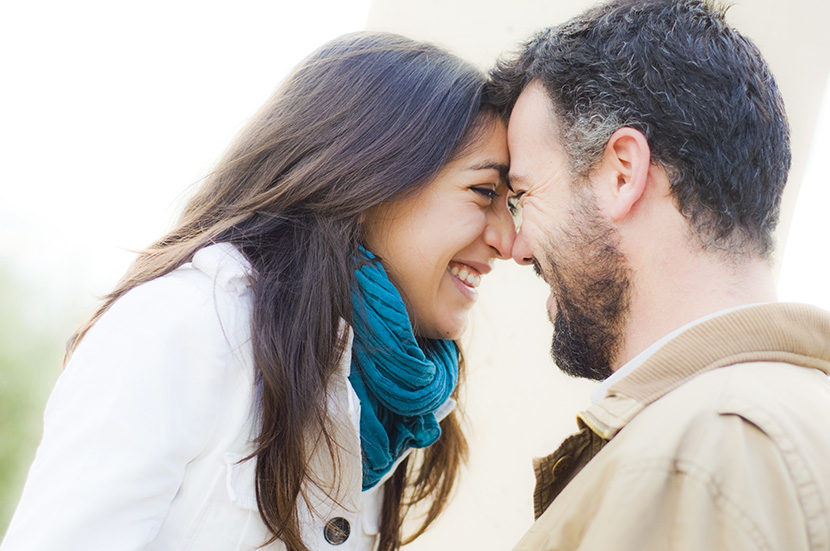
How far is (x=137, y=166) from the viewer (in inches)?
102

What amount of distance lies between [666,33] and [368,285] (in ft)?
2.61

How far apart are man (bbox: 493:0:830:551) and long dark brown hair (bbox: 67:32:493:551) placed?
0.70ft

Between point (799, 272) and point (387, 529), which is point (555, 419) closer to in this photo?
point (387, 529)

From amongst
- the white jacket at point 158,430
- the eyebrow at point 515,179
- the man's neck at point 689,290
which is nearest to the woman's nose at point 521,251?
the eyebrow at point 515,179

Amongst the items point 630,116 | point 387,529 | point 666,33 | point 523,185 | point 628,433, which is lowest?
point 387,529


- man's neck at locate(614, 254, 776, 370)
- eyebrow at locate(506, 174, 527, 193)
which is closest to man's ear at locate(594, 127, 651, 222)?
man's neck at locate(614, 254, 776, 370)

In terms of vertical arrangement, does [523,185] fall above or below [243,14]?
below

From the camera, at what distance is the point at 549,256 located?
1.58 metres

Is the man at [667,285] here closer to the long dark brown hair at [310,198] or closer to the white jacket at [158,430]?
the long dark brown hair at [310,198]

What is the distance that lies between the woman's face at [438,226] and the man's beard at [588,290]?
0.89ft

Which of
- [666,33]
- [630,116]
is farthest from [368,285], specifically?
[666,33]

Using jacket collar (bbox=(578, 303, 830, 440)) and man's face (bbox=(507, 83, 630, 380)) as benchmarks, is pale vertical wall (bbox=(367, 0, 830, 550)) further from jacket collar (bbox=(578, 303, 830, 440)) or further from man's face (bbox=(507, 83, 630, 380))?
jacket collar (bbox=(578, 303, 830, 440))

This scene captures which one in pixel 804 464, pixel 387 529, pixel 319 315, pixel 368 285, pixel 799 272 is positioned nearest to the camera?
pixel 804 464

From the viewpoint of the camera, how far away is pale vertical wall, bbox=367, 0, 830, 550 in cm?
236
